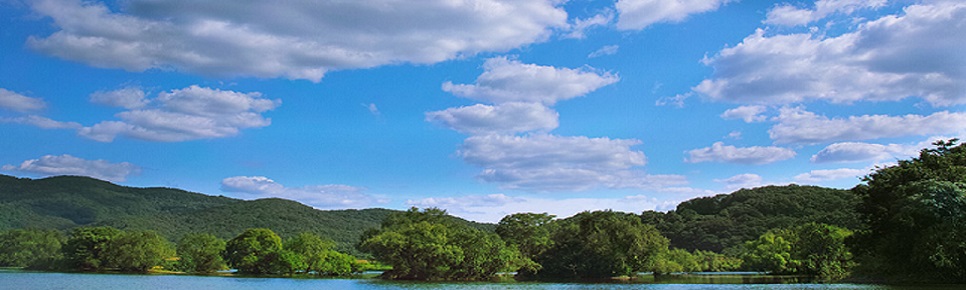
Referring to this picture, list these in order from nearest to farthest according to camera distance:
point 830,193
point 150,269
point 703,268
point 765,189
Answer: point 150,269 < point 703,268 < point 830,193 < point 765,189

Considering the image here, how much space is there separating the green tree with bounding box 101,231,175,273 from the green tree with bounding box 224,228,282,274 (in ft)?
27.8

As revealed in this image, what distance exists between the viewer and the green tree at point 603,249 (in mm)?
67938

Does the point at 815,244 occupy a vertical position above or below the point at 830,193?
below

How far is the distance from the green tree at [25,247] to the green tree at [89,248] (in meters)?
17.4

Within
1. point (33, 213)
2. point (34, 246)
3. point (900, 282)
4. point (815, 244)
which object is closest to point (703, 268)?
point (815, 244)

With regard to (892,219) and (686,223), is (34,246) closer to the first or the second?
(686,223)

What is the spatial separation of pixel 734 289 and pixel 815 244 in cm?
2812

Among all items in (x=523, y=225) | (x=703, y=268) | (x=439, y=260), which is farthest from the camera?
(x=703, y=268)

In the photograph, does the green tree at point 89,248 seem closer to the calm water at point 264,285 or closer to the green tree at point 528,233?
the calm water at point 264,285

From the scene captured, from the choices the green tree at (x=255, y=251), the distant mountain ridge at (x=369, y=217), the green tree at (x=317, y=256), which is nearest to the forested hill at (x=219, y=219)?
the distant mountain ridge at (x=369, y=217)

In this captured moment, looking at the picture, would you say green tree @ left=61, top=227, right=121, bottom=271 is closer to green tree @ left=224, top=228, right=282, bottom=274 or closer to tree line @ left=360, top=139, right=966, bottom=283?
green tree @ left=224, top=228, right=282, bottom=274

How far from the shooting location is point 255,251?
82.4m

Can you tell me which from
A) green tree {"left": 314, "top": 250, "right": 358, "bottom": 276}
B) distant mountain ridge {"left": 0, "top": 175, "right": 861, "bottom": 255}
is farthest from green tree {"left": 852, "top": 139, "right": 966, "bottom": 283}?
green tree {"left": 314, "top": 250, "right": 358, "bottom": 276}

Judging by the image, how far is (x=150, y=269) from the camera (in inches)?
3359
